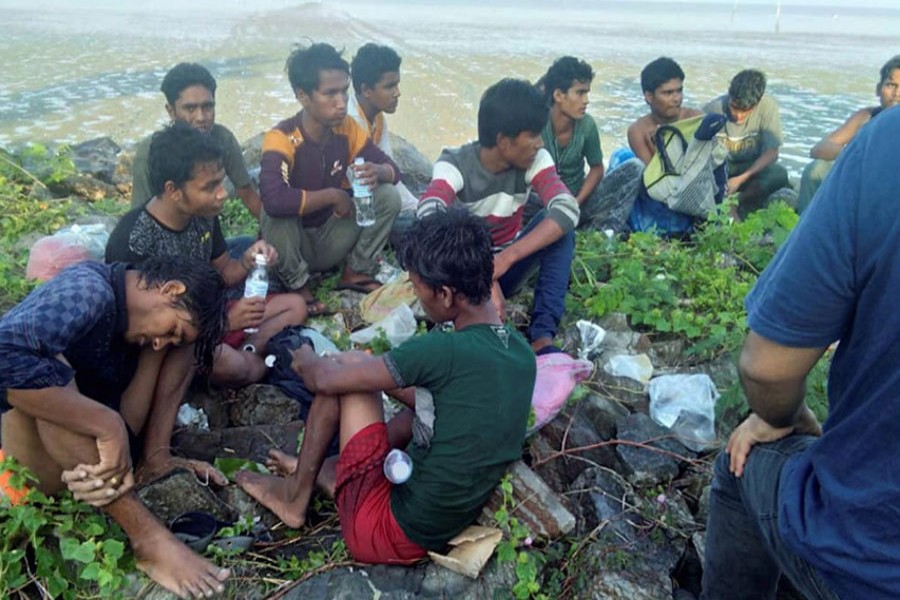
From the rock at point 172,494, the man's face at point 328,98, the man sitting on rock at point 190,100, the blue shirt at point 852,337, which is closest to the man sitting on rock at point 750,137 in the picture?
the man's face at point 328,98

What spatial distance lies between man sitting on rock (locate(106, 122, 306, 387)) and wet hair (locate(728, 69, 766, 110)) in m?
4.99

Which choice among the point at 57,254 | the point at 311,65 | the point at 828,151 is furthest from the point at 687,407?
the point at 828,151

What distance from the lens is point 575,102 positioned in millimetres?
5746

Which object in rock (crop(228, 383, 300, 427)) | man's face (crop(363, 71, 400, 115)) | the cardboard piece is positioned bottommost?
rock (crop(228, 383, 300, 427))

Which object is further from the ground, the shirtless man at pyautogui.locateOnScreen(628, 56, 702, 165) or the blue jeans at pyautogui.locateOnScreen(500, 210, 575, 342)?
the shirtless man at pyautogui.locateOnScreen(628, 56, 702, 165)

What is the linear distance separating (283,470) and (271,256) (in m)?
1.37

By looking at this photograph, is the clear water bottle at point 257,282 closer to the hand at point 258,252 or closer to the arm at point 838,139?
the hand at point 258,252

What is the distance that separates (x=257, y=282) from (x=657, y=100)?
4.19 meters

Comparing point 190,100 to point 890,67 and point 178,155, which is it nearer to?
point 178,155

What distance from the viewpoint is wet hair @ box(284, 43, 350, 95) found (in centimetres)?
469

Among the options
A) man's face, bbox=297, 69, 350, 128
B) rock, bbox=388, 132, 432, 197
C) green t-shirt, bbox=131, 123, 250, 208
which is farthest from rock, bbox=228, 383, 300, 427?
rock, bbox=388, 132, 432, 197

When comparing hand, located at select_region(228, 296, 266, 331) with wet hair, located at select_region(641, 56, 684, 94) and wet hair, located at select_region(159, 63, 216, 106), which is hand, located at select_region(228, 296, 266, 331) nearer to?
wet hair, located at select_region(159, 63, 216, 106)

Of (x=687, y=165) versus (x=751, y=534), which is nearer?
(x=751, y=534)

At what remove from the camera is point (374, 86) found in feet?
19.0
